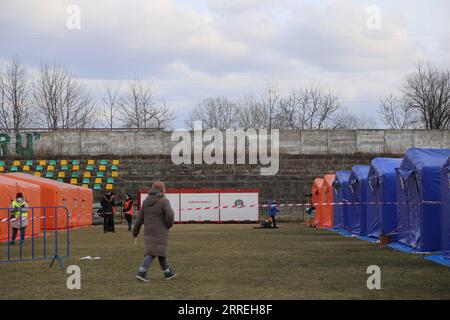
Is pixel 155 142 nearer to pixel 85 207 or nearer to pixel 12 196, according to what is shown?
pixel 85 207

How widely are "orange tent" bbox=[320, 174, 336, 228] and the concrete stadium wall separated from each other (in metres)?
21.5

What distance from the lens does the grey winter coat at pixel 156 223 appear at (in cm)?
1422

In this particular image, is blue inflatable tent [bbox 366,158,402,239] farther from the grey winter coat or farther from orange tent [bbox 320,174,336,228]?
the grey winter coat

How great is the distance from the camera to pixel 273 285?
13.7m

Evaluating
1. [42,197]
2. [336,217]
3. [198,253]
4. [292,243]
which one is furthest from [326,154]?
[198,253]

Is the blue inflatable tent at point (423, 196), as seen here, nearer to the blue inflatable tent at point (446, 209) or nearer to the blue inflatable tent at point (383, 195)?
the blue inflatable tent at point (446, 209)

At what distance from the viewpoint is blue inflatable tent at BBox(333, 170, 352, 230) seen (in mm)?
33406

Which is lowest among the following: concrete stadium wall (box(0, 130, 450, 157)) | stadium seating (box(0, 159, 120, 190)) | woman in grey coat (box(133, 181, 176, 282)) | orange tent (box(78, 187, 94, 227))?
orange tent (box(78, 187, 94, 227))

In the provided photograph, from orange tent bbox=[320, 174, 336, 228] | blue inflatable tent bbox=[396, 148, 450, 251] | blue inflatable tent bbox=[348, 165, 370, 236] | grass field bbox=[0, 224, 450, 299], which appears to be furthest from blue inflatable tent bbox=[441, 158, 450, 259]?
orange tent bbox=[320, 174, 336, 228]

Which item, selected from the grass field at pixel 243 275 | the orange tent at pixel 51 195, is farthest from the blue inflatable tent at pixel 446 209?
the orange tent at pixel 51 195

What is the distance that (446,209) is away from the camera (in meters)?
18.6

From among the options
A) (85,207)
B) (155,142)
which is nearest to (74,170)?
(155,142)

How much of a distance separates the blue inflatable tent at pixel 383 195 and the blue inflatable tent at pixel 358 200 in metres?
1.74
